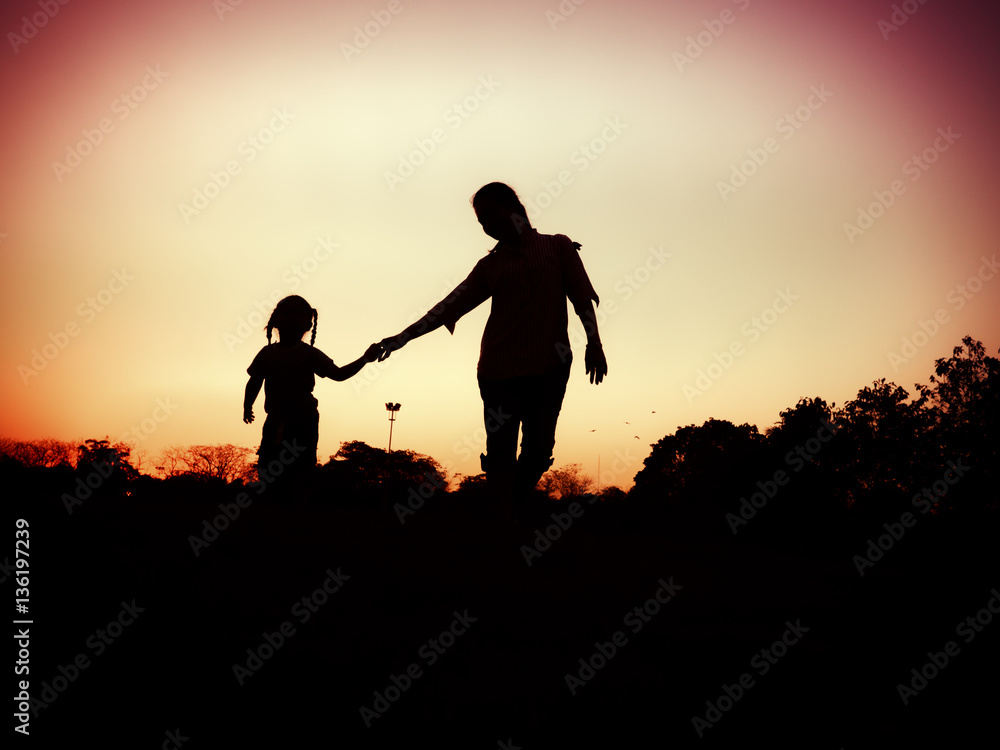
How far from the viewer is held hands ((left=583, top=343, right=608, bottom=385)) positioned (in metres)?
5.28

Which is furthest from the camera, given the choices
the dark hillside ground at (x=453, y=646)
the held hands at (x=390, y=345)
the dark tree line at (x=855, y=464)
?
the dark tree line at (x=855, y=464)

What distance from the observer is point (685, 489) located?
198 ft

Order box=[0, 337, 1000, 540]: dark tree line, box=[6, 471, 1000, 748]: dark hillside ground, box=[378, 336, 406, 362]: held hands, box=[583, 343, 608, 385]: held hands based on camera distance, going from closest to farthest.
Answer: box=[6, 471, 1000, 748]: dark hillside ground < box=[583, 343, 608, 385]: held hands < box=[378, 336, 406, 362]: held hands < box=[0, 337, 1000, 540]: dark tree line

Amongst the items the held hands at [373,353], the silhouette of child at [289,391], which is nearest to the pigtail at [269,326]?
the silhouette of child at [289,391]

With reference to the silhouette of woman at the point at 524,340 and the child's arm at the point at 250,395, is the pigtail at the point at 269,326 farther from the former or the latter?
the silhouette of woman at the point at 524,340

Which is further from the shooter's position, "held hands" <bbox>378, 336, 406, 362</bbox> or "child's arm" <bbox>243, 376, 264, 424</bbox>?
"child's arm" <bbox>243, 376, 264, 424</bbox>

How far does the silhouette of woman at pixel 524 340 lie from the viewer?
17.6 feet

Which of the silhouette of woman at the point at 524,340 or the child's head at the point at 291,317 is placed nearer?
the silhouette of woman at the point at 524,340

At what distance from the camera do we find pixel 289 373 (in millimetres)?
7109

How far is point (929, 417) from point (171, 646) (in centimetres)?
3891

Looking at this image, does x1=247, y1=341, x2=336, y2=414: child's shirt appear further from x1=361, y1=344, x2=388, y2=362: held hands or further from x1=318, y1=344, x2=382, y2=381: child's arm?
x1=361, y1=344, x2=388, y2=362: held hands

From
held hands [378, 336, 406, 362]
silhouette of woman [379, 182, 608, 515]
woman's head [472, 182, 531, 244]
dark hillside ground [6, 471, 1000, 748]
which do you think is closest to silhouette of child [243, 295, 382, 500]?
held hands [378, 336, 406, 362]

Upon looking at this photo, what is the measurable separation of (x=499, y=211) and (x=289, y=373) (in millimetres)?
3009

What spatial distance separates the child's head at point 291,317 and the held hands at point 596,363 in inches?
134
